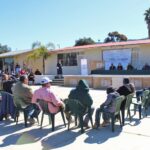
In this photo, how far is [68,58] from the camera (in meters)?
28.0

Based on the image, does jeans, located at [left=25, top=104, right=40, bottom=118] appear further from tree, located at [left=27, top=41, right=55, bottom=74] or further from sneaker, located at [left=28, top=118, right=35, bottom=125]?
tree, located at [left=27, top=41, right=55, bottom=74]

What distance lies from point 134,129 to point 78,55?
2050 centimetres

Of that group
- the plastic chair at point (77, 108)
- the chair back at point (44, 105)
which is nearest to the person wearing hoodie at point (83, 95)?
the plastic chair at point (77, 108)

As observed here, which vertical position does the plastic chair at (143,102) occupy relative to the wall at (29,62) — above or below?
below

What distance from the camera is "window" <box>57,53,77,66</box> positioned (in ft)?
90.2

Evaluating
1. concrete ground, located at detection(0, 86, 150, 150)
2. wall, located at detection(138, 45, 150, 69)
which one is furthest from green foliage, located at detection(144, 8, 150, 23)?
concrete ground, located at detection(0, 86, 150, 150)

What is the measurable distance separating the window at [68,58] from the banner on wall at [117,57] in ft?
12.9

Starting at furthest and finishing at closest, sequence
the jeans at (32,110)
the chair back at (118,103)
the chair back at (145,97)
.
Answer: the chair back at (145,97)
the jeans at (32,110)
the chair back at (118,103)

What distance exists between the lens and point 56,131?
6.99 m

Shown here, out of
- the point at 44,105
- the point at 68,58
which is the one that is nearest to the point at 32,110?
the point at 44,105

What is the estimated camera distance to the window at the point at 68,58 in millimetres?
27500

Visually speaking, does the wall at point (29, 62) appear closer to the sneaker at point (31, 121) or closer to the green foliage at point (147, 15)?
the sneaker at point (31, 121)

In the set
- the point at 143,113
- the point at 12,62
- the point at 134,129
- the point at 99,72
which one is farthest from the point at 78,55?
the point at 134,129

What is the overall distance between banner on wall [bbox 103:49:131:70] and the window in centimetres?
393
